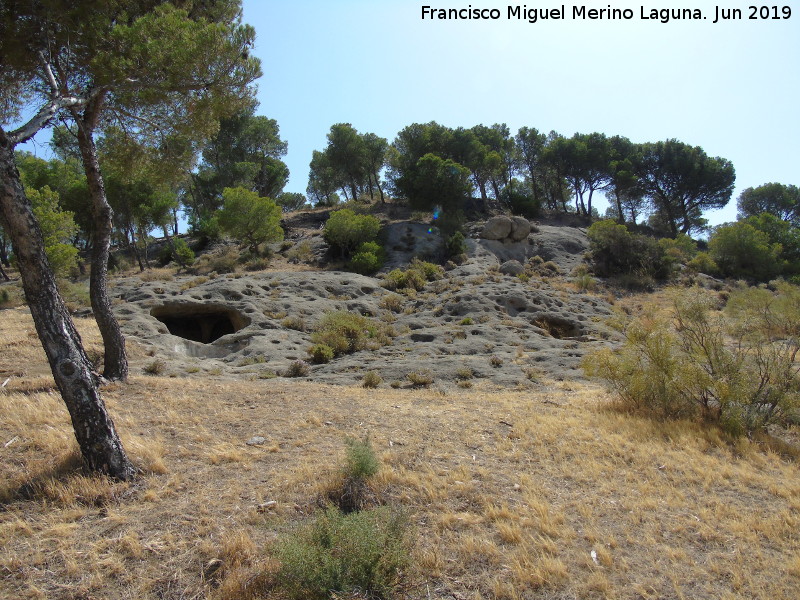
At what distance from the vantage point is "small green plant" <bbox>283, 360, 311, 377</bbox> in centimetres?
1454

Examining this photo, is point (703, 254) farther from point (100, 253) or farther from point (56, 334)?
point (56, 334)

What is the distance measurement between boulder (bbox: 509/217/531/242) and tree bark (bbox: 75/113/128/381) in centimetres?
3142

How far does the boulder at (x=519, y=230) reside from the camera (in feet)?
122

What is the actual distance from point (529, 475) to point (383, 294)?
18866 mm

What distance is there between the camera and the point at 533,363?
15.7m

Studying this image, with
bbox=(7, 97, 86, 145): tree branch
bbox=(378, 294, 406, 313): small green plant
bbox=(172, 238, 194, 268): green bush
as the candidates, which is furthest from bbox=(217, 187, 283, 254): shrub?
bbox=(7, 97, 86, 145): tree branch

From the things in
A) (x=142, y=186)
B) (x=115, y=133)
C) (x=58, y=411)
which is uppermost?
(x=142, y=186)

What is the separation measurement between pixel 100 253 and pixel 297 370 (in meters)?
6.58

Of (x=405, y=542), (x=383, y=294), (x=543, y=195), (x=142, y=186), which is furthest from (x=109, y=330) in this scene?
(x=543, y=195)

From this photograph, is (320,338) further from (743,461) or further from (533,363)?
(743,461)

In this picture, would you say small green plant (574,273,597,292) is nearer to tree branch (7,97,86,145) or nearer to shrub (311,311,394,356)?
shrub (311,311,394,356)

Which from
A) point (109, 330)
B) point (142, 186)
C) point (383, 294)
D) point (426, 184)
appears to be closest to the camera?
point (109, 330)

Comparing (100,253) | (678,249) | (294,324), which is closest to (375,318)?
(294,324)

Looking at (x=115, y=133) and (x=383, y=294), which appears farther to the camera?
(x=383, y=294)
